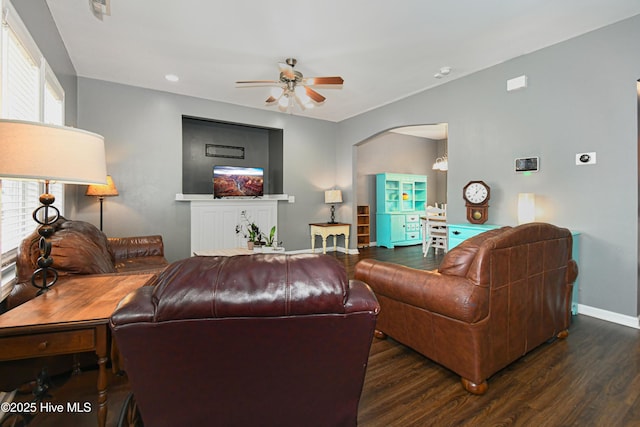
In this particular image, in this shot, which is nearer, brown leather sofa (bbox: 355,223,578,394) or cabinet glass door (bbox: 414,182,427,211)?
brown leather sofa (bbox: 355,223,578,394)

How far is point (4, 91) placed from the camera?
1886 mm

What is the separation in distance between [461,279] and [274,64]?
11.5 ft

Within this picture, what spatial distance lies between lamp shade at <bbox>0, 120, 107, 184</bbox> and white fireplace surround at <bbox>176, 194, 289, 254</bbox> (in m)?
3.94

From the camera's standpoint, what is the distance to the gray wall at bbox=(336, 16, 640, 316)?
2.97m

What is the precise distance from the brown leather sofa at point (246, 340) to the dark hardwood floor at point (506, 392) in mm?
851

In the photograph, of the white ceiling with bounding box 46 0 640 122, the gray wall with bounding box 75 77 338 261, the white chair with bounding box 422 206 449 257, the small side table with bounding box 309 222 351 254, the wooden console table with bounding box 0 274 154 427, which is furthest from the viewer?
the small side table with bounding box 309 222 351 254

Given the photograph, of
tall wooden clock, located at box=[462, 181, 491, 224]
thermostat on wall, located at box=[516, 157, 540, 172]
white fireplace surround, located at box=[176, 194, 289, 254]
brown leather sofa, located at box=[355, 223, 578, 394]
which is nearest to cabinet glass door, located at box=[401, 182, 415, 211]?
white fireplace surround, located at box=[176, 194, 289, 254]

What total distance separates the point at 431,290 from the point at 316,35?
285 centimetres

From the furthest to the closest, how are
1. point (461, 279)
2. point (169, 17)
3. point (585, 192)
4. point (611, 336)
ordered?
point (585, 192), point (169, 17), point (611, 336), point (461, 279)

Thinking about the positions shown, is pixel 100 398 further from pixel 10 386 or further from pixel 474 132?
pixel 474 132

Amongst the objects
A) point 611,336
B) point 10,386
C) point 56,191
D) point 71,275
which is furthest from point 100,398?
point 611,336

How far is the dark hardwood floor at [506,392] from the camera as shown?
168 centimetres

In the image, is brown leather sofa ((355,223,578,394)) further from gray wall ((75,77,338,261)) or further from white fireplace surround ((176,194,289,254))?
gray wall ((75,77,338,261))

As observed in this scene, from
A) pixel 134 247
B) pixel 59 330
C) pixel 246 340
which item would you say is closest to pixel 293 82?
pixel 134 247
